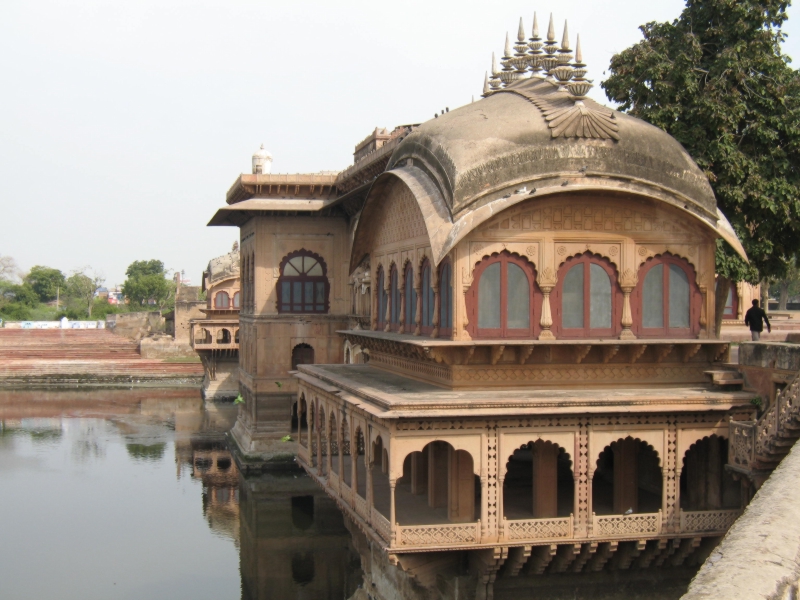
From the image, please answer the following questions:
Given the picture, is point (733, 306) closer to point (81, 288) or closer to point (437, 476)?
point (437, 476)

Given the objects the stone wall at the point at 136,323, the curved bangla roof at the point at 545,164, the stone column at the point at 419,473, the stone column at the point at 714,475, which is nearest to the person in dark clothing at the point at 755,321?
the curved bangla roof at the point at 545,164

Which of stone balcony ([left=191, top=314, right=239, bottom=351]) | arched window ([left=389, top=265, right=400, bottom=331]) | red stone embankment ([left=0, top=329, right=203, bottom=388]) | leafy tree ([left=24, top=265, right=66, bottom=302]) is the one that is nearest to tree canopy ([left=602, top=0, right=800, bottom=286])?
arched window ([left=389, top=265, right=400, bottom=331])

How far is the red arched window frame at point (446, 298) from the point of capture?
13.0m

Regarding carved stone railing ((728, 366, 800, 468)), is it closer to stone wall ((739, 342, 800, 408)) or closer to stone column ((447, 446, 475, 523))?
stone wall ((739, 342, 800, 408))

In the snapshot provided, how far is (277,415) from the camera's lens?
28.3m

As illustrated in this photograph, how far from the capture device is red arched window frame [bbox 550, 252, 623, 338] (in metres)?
13.1

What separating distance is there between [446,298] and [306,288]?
1552 cm

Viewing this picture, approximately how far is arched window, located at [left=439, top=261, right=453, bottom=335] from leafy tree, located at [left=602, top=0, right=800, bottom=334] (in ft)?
19.3

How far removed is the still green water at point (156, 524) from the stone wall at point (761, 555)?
10.4m

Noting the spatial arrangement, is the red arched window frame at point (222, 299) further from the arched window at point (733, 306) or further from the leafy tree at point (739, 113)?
the leafy tree at point (739, 113)

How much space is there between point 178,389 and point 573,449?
134 ft

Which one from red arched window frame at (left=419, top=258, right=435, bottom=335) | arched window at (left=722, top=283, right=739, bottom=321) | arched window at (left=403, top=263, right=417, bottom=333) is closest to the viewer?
red arched window frame at (left=419, top=258, right=435, bottom=335)

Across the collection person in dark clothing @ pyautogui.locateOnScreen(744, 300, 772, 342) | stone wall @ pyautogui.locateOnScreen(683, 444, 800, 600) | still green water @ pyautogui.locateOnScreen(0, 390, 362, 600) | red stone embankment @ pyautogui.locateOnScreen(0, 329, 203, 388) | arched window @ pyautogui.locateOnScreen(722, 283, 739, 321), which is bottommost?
still green water @ pyautogui.locateOnScreen(0, 390, 362, 600)

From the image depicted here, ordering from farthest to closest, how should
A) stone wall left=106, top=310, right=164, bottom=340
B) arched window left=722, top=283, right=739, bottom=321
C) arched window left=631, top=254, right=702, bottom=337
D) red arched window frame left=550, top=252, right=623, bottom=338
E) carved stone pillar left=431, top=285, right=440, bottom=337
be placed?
stone wall left=106, top=310, right=164, bottom=340, arched window left=722, top=283, right=739, bottom=321, carved stone pillar left=431, top=285, right=440, bottom=337, arched window left=631, top=254, right=702, bottom=337, red arched window frame left=550, top=252, right=623, bottom=338
